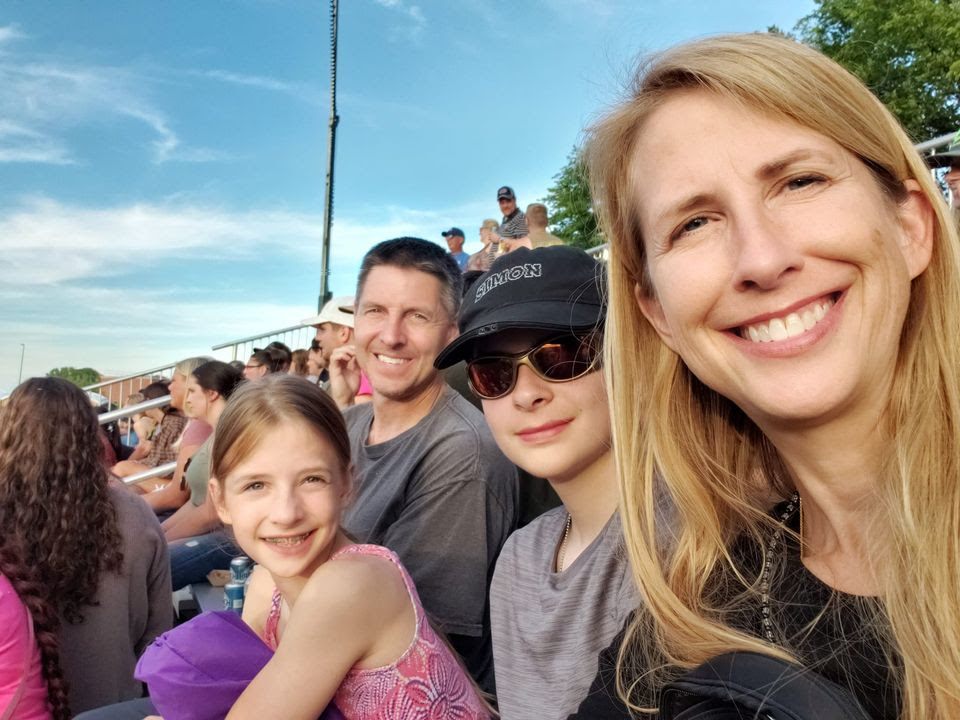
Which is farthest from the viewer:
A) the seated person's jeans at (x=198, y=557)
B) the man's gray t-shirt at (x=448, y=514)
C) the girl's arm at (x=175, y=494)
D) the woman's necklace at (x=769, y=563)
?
the girl's arm at (x=175, y=494)

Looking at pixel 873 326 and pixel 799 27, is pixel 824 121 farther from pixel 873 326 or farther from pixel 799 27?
pixel 799 27

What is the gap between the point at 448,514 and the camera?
2846 millimetres

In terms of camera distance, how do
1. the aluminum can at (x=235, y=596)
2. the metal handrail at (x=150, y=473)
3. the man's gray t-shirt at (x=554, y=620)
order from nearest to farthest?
the man's gray t-shirt at (x=554, y=620) < the aluminum can at (x=235, y=596) < the metal handrail at (x=150, y=473)

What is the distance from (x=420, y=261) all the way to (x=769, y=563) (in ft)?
7.61

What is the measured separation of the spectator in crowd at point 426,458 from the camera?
110 inches

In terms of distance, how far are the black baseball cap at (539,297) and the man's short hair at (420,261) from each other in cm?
131

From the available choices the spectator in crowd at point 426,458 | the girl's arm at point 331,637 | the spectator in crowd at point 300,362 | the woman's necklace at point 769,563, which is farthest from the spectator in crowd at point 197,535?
the spectator in crowd at point 300,362

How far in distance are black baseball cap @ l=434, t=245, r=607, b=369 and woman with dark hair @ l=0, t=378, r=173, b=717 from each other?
227 cm

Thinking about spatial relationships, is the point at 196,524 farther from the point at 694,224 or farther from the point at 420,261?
the point at 694,224

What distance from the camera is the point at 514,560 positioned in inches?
79.1

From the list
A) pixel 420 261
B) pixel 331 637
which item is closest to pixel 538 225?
pixel 420 261

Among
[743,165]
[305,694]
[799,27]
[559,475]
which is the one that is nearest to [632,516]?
[559,475]

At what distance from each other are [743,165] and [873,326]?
0.32 meters

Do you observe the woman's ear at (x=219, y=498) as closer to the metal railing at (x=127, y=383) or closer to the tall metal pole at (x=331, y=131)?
the tall metal pole at (x=331, y=131)
